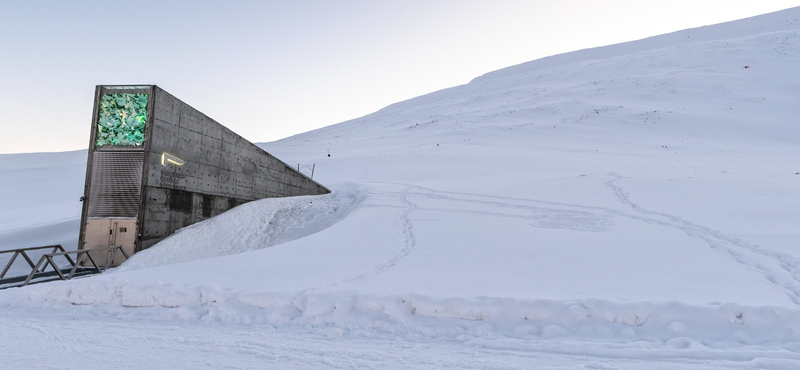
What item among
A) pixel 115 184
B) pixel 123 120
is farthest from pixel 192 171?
pixel 123 120

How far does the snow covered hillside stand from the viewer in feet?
14.9

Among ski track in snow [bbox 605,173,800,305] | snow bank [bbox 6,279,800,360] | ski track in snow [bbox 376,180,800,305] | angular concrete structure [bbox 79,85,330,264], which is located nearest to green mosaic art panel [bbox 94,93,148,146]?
angular concrete structure [bbox 79,85,330,264]

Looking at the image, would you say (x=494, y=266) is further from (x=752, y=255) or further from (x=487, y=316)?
(x=752, y=255)

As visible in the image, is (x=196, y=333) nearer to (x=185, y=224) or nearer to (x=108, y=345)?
(x=108, y=345)

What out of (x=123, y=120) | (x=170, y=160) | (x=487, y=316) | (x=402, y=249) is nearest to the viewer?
(x=487, y=316)

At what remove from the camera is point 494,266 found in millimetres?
6715

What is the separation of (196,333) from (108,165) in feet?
30.1

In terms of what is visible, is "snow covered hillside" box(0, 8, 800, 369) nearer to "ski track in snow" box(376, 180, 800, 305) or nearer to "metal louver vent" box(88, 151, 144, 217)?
"ski track in snow" box(376, 180, 800, 305)

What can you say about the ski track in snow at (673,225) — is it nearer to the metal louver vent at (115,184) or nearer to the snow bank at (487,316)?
the snow bank at (487,316)

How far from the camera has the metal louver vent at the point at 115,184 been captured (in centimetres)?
1145

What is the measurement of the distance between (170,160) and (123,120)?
162 centimetres

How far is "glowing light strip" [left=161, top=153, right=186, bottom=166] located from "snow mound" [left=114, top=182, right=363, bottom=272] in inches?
80.5

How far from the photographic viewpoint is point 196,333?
4.94 m

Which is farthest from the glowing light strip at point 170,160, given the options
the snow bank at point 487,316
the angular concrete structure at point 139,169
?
the snow bank at point 487,316
